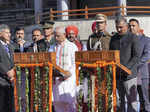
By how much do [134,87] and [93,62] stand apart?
103 cm

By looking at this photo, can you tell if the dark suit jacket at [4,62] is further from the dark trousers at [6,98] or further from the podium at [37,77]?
the podium at [37,77]

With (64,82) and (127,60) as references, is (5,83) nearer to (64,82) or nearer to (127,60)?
(64,82)

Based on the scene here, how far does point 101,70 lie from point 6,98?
7.44ft

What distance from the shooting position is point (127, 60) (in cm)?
631

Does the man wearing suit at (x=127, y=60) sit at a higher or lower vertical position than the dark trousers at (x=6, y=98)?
higher

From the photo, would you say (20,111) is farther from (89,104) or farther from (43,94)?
(89,104)

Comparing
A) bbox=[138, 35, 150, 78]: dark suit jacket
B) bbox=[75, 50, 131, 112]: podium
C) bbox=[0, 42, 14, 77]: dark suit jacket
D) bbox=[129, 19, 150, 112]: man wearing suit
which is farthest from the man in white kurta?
bbox=[129, 19, 150, 112]: man wearing suit

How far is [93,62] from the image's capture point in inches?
231

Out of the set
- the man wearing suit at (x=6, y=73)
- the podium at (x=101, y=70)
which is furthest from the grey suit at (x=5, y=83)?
the podium at (x=101, y=70)

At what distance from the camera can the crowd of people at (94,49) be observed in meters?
6.34

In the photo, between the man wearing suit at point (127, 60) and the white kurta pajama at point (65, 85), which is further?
the white kurta pajama at point (65, 85)

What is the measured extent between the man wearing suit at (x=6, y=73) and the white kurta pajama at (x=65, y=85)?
88 centimetres

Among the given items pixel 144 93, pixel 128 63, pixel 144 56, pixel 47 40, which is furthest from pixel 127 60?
pixel 47 40

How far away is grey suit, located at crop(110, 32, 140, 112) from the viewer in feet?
20.6
